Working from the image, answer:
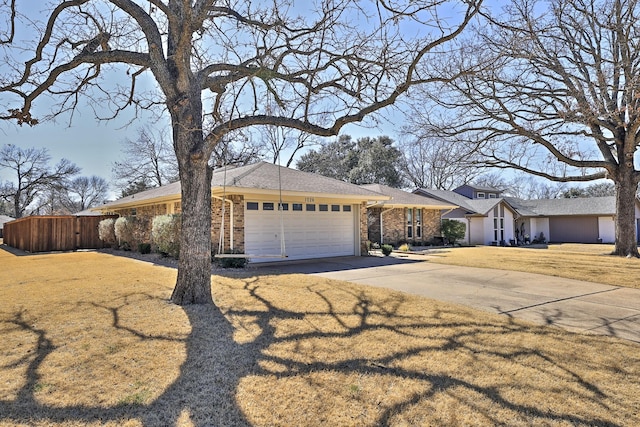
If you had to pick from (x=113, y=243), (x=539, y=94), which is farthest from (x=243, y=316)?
(x=113, y=243)

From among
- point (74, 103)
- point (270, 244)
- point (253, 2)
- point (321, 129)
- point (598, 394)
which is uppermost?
point (253, 2)

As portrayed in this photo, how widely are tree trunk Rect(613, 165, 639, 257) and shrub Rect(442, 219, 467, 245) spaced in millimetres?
9121

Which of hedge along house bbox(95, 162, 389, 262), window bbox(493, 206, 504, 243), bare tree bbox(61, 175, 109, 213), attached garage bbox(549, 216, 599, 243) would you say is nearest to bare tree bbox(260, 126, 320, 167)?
hedge along house bbox(95, 162, 389, 262)

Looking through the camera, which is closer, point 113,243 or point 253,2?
point 253,2

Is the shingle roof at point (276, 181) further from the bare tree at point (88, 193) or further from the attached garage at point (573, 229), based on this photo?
the bare tree at point (88, 193)

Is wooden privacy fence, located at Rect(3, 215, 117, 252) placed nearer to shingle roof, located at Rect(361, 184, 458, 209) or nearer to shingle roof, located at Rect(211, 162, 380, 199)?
shingle roof, located at Rect(211, 162, 380, 199)

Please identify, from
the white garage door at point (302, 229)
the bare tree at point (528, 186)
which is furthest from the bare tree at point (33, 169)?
the bare tree at point (528, 186)

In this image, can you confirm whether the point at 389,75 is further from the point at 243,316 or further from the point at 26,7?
the point at 26,7

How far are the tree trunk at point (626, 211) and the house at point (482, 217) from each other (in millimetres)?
11241

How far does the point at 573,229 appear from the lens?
32.2 metres

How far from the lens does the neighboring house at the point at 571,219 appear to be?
30250 mm

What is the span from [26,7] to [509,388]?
423 inches

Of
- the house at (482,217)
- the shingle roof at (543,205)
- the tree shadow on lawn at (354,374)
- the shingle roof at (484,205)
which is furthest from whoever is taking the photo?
the shingle roof at (543,205)

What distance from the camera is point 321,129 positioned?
23.3 feet
